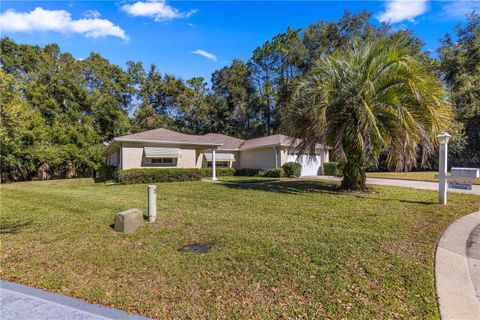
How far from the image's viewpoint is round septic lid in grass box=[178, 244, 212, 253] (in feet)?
16.4

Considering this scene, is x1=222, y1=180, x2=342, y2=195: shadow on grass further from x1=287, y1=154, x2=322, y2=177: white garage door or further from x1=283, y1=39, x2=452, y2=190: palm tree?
x1=287, y1=154, x2=322, y2=177: white garage door

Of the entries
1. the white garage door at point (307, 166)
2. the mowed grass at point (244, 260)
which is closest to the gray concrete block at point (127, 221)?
the mowed grass at point (244, 260)

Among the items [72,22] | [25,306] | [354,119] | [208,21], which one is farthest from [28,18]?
[354,119]

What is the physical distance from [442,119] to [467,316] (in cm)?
997

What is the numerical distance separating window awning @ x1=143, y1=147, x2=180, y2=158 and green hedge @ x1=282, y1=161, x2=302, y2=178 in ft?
30.5

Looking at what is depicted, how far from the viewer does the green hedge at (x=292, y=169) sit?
22297 millimetres

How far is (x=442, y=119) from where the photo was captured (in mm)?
10453

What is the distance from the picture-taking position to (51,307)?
323cm

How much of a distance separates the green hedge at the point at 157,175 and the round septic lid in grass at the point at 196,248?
1337 centimetres

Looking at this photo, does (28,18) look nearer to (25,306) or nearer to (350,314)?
(25,306)

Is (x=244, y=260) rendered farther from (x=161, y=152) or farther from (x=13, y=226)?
(x=161, y=152)

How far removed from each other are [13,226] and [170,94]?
35718mm

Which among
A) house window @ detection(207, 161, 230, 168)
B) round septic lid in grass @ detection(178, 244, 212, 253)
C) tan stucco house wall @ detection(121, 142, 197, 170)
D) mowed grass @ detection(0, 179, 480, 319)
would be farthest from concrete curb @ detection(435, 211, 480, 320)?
house window @ detection(207, 161, 230, 168)

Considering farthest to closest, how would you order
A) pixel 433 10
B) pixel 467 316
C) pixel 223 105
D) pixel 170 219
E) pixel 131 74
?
pixel 223 105, pixel 131 74, pixel 433 10, pixel 170 219, pixel 467 316
